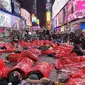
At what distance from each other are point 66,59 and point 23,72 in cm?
232

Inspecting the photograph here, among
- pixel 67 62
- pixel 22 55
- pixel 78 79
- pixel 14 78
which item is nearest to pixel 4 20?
pixel 22 55

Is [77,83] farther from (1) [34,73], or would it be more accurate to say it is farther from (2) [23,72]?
(2) [23,72]

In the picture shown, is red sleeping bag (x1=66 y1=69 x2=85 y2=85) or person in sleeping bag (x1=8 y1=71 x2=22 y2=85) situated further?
person in sleeping bag (x1=8 y1=71 x2=22 y2=85)

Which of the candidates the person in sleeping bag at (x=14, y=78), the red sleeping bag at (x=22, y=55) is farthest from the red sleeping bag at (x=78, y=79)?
the red sleeping bag at (x=22, y=55)

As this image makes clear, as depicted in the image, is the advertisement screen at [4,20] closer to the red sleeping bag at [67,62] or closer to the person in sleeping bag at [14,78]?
the red sleeping bag at [67,62]

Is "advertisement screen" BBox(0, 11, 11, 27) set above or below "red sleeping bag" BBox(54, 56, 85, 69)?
above

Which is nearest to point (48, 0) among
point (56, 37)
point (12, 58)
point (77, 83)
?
point (56, 37)

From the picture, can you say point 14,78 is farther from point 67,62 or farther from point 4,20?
point 4,20

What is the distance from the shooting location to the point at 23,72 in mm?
6660

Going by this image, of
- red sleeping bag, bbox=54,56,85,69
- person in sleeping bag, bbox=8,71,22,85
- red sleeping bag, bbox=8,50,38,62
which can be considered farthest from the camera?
red sleeping bag, bbox=8,50,38,62

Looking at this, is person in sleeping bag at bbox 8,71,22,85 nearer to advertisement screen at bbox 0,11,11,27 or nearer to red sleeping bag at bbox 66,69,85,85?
red sleeping bag at bbox 66,69,85,85

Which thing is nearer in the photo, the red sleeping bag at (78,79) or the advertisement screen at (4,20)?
the red sleeping bag at (78,79)

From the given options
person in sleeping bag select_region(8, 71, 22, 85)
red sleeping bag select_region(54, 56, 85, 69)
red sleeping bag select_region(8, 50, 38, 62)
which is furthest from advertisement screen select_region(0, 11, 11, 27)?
person in sleeping bag select_region(8, 71, 22, 85)

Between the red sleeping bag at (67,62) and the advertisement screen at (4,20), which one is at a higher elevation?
the advertisement screen at (4,20)
